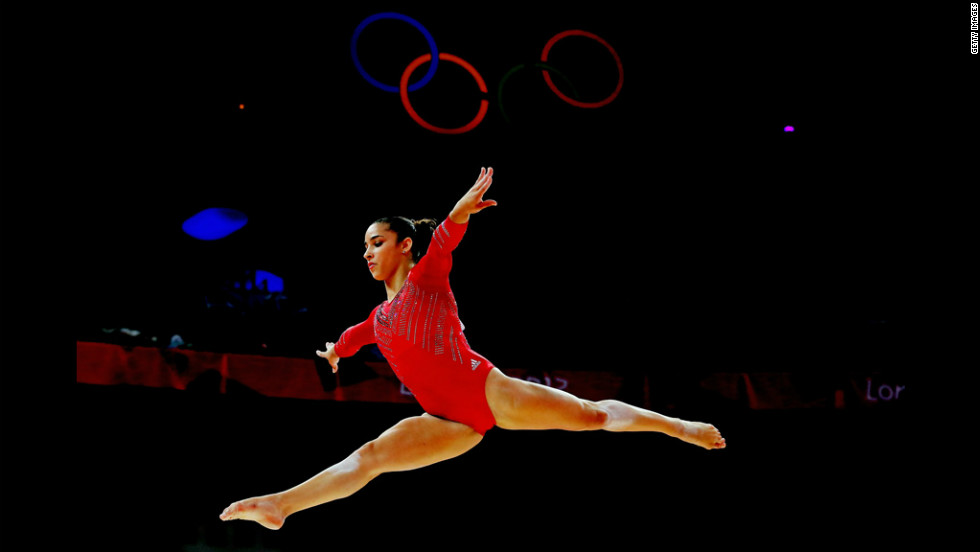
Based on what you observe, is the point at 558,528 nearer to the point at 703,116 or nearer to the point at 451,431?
the point at 451,431

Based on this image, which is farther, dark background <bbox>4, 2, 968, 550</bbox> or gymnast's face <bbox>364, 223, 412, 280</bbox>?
dark background <bbox>4, 2, 968, 550</bbox>

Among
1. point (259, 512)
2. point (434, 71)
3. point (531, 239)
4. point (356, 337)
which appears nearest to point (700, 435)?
point (356, 337)

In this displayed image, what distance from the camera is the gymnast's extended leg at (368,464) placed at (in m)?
2.38

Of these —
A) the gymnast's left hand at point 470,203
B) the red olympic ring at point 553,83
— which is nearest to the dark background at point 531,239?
the red olympic ring at point 553,83

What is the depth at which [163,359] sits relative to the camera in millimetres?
4199

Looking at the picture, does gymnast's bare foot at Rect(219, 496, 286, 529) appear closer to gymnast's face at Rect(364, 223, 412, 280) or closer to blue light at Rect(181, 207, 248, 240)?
gymnast's face at Rect(364, 223, 412, 280)

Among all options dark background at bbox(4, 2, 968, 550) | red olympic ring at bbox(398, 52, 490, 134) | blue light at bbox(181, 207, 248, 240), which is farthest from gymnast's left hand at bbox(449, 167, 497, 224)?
blue light at bbox(181, 207, 248, 240)

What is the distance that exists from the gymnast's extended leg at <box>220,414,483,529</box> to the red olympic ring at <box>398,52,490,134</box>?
298cm

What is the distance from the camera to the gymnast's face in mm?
2857

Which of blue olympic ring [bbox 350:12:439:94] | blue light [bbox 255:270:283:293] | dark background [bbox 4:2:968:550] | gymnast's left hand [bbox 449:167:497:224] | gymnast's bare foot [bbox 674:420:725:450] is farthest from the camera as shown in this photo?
blue light [bbox 255:270:283:293]

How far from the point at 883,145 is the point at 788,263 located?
4.44ft

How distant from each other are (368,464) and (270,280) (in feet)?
10.4

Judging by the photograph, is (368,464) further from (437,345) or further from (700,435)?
(700,435)

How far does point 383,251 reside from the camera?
286 cm
